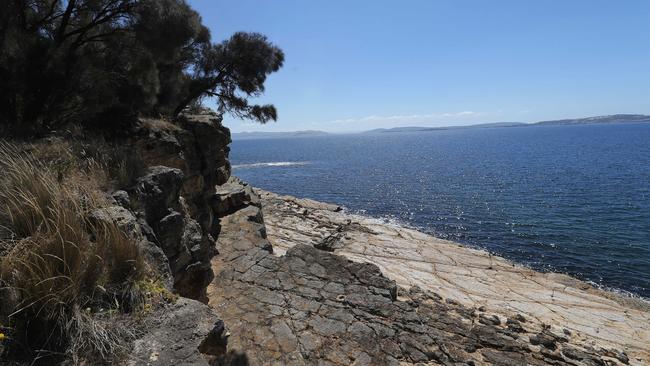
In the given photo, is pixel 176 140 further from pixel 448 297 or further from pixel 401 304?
pixel 448 297

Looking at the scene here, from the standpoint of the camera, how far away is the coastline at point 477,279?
13805 millimetres

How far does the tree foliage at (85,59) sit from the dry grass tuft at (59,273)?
5825mm

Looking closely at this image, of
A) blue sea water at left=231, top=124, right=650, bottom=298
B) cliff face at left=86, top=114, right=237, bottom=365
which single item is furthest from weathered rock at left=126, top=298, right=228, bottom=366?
blue sea water at left=231, top=124, right=650, bottom=298

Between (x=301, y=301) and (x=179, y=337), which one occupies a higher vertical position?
(x=179, y=337)

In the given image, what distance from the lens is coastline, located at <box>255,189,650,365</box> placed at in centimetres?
1380

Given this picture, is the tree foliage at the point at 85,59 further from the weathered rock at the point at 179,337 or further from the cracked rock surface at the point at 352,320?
the weathered rock at the point at 179,337

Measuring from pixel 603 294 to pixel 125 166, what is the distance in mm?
21346

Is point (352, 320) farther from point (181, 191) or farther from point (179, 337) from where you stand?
point (181, 191)

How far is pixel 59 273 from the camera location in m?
3.37

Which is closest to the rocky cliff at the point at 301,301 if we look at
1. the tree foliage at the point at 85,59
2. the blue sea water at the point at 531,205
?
the tree foliage at the point at 85,59

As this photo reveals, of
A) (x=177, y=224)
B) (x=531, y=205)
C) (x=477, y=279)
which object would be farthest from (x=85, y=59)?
(x=531, y=205)

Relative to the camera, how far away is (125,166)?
6539 millimetres

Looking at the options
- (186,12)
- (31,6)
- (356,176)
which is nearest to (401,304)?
(186,12)

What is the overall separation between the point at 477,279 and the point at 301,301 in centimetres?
1263
